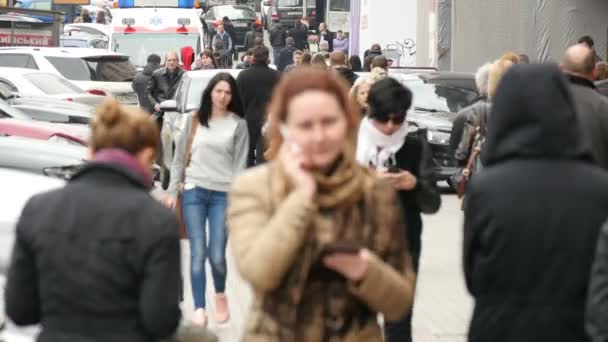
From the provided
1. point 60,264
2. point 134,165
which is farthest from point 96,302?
point 134,165

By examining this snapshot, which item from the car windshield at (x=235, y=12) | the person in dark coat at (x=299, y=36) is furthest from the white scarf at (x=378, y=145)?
the car windshield at (x=235, y=12)

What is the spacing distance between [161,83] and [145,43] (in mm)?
11960

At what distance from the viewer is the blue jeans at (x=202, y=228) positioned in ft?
31.1

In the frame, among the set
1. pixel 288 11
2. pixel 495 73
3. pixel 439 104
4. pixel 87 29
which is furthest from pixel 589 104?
pixel 288 11

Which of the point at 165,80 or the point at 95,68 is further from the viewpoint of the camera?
the point at 95,68

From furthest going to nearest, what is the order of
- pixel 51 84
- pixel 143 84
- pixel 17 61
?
pixel 17 61 < pixel 143 84 < pixel 51 84

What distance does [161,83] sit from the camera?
2133 centimetres

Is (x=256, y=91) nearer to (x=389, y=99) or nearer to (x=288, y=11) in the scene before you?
(x=389, y=99)

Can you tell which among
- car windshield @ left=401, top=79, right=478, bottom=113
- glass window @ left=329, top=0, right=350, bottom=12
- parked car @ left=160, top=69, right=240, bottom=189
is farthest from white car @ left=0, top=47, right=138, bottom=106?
glass window @ left=329, top=0, right=350, bottom=12

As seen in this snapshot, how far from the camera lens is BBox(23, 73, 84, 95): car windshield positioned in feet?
72.2

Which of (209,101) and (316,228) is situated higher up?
(316,228)

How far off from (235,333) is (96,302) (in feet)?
17.1

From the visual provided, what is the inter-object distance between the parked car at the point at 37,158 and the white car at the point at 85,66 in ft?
47.2

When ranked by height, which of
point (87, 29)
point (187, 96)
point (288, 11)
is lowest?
point (87, 29)
